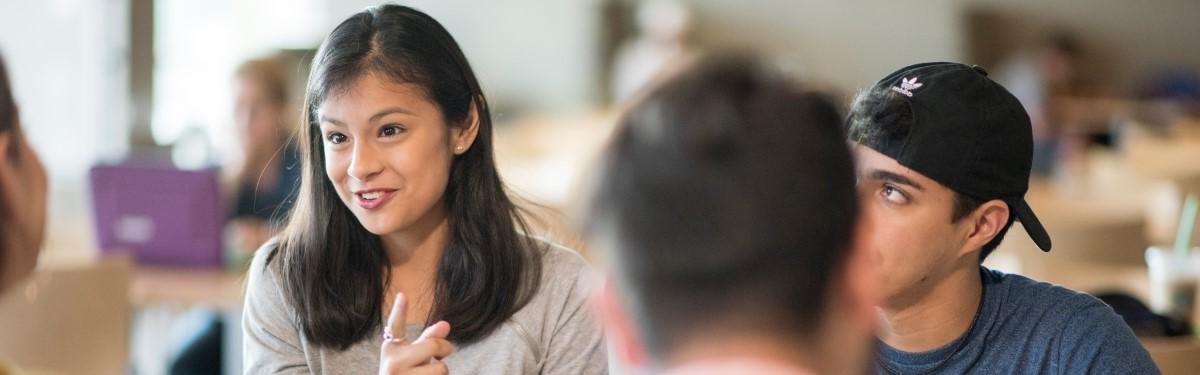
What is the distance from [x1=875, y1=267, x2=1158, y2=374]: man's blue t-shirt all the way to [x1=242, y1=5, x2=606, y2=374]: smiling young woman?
49 centimetres

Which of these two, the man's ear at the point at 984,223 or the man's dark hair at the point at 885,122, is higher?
the man's dark hair at the point at 885,122

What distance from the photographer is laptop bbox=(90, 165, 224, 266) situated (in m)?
3.82

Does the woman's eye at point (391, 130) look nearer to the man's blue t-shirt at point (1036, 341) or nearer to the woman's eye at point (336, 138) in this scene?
the woman's eye at point (336, 138)

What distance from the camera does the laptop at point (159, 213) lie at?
12.5ft

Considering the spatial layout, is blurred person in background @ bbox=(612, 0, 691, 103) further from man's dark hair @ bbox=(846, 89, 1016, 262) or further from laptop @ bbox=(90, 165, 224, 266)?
man's dark hair @ bbox=(846, 89, 1016, 262)

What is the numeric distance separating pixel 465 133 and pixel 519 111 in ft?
26.2

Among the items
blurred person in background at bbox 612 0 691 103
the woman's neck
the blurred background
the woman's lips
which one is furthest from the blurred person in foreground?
blurred person in background at bbox 612 0 691 103

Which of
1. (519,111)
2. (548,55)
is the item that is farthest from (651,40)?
(519,111)

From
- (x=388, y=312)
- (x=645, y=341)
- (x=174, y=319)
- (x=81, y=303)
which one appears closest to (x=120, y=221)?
(x=81, y=303)

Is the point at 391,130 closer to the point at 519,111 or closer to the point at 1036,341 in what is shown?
the point at 1036,341

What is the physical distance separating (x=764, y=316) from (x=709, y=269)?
0.05 m

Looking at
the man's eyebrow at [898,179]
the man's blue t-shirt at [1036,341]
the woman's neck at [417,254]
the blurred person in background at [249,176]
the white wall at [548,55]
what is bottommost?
the white wall at [548,55]

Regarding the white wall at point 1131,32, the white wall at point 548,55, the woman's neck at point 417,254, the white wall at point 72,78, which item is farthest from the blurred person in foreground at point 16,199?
the white wall at point 1131,32

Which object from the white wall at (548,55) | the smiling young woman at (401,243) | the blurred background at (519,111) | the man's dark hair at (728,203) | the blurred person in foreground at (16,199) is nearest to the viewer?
the man's dark hair at (728,203)
